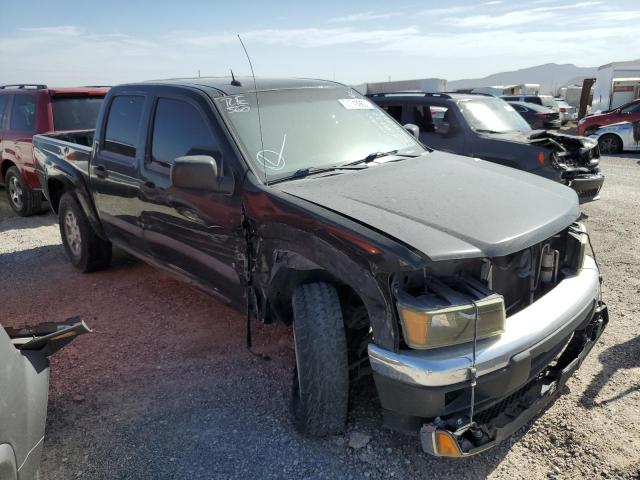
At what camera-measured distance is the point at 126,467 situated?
2605 millimetres

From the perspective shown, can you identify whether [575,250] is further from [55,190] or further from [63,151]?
[55,190]

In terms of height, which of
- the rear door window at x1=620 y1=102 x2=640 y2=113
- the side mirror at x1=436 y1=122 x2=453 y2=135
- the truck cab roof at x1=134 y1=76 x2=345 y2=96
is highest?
the truck cab roof at x1=134 y1=76 x2=345 y2=96

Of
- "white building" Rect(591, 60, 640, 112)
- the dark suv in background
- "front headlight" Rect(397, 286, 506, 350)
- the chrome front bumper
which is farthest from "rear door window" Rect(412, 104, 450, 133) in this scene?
"white building" Rect(591, 60, 640, 112)

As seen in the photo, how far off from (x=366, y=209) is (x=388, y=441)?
4.03 ft

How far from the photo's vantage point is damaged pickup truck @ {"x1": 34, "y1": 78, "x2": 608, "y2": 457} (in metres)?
2.16

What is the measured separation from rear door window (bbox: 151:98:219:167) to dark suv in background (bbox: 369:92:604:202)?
4.64 meters

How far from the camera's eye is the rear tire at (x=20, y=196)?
7637 millimetres

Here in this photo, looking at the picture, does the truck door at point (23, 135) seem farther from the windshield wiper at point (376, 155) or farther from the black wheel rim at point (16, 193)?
the windshield wiper at point (376, 155)

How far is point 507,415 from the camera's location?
2.35 metres

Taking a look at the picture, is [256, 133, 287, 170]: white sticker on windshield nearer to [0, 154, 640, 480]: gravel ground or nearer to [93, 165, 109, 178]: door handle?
[0, 154, 640, 480]: gravel ground

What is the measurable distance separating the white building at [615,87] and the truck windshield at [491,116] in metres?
17.1

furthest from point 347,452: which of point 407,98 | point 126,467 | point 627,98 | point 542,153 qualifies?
point 627,98

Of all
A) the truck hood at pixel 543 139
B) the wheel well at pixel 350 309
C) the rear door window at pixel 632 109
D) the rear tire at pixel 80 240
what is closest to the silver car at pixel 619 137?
the rear door window at pixel 632 109

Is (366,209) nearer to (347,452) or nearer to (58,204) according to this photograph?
(347,452)
